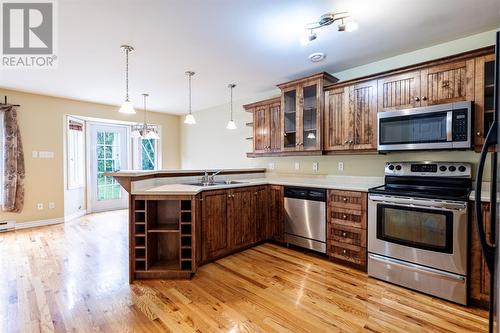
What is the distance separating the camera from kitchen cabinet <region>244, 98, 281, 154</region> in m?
3.84

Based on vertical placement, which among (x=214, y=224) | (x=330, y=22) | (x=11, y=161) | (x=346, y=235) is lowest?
(x=346, y=235)

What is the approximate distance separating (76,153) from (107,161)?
704 mm

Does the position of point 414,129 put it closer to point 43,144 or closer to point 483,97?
point 483,97

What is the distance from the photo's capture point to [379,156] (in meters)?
3.12

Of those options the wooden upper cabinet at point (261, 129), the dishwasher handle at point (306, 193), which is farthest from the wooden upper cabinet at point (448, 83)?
the wooden upper cabinet at point (261, 129)

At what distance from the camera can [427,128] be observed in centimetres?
249

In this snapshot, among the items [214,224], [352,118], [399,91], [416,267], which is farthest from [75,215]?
[399,91]

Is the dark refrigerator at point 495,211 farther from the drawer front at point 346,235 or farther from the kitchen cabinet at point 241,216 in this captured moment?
the kitchen cabinet at point 241,216

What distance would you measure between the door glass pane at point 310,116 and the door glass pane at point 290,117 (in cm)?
16

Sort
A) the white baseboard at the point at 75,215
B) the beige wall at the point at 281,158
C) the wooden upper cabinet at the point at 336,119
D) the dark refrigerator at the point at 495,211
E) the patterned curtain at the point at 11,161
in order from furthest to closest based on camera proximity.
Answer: the white baseboard at the point at 75,215
the patterned curtain at the point at 11,161
the wooden upper cabinet at the point at 336,119
the beige wall at the point at 281,158
the dark refrigerator at the point at 495,211

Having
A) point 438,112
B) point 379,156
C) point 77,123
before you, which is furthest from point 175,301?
point 77,123

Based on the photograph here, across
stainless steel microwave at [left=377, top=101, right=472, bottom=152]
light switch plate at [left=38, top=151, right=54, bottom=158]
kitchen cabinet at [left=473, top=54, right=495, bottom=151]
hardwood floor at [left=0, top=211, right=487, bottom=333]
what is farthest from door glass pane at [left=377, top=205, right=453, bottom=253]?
light switch plate at [left=38, top=151, right=54, bottom=158]

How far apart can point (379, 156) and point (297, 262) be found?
1.63m

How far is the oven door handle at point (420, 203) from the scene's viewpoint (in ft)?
7.00
